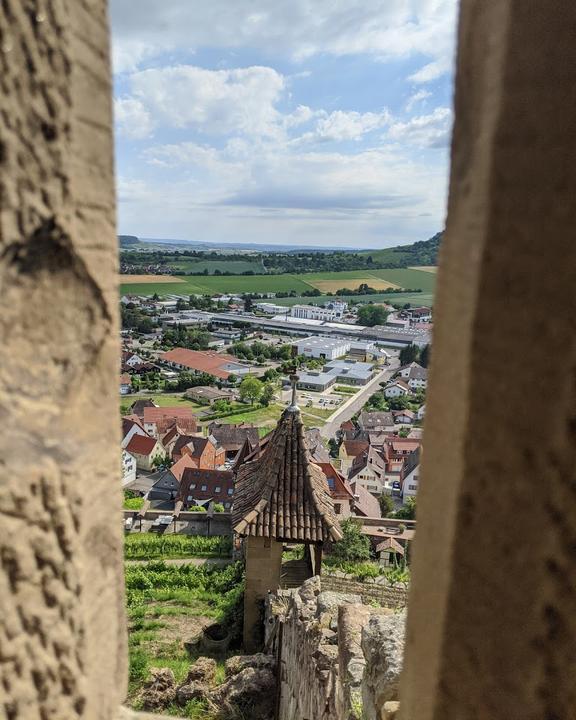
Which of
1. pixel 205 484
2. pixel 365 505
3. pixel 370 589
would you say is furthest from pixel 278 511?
pixel 205 484

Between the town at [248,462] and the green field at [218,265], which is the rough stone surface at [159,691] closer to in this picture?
the town at [248,462]

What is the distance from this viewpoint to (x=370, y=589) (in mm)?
8742

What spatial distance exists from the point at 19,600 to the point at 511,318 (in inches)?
28.1

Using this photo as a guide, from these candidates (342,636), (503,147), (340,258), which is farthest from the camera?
(340,258)

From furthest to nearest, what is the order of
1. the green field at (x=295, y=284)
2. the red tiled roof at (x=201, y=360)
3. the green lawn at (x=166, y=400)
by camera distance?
the green field at (x=295, y=284) < the red tiled roof at (x=201, y=360) < the green lawn at (x=166, y=400)

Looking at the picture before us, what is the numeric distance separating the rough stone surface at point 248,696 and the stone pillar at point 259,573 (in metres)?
1.44

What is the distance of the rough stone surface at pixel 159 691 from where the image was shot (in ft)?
20.5

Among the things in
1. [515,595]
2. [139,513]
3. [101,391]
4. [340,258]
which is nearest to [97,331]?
[101,391]

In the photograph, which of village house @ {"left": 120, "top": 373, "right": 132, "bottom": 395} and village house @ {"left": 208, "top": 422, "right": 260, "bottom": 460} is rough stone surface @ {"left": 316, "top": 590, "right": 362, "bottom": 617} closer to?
village house @ {"left": 208, "top": 422, "right": 260, "bottom": 460}

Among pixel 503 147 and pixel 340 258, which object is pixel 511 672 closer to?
pixel 503 147

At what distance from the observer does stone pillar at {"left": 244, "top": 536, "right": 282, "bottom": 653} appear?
286 inches

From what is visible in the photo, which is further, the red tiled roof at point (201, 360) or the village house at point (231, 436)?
the red tiled roof at point (201, 360)

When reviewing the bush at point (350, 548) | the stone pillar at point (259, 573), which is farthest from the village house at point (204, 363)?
the stone pillar at point (259, 573)

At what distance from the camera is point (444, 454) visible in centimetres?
74
